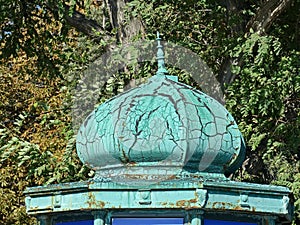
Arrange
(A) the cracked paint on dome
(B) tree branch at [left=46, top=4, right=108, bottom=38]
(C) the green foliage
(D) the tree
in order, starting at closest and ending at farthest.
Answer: (A) the cracked paint on dome, (C) the green foliage, (D) the tree, (B) tree branch at [left=46, top=4, right=108, bottom=38]

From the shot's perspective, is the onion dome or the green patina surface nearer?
the green patina surface

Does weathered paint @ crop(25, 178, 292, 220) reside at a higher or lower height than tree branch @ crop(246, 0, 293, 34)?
lower

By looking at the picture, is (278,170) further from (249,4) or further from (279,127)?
(249,4)

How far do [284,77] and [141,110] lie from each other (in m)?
6.26

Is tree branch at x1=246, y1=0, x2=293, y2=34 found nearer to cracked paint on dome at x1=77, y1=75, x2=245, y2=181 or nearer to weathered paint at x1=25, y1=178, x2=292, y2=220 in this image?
cracked paint on dome at x1=77, y1=75, x2=245, y2=181

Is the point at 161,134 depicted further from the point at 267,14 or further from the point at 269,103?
the point at 267,14

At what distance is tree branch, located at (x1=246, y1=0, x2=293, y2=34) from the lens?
34.4ft

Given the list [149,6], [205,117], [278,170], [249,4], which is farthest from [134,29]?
[205,117]

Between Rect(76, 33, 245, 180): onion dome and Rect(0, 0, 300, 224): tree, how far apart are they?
545 cm

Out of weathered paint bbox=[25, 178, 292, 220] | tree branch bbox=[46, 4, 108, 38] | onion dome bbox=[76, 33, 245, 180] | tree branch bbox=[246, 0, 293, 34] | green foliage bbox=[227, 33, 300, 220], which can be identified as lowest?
weathered paint bbox=[25, 178, 292, 220]

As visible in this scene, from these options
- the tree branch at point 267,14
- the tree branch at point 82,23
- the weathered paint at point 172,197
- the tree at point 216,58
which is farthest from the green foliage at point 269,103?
the weathered paint at point 172,197

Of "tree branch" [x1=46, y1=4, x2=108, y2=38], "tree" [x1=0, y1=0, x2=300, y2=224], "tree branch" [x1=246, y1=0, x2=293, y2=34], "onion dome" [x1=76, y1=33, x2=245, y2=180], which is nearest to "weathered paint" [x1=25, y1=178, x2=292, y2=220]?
"onion dome" [x1=76, y1=33, x2=245, y2=180]

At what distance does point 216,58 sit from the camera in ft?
36.9

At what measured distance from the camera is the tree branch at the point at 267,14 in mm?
10492
